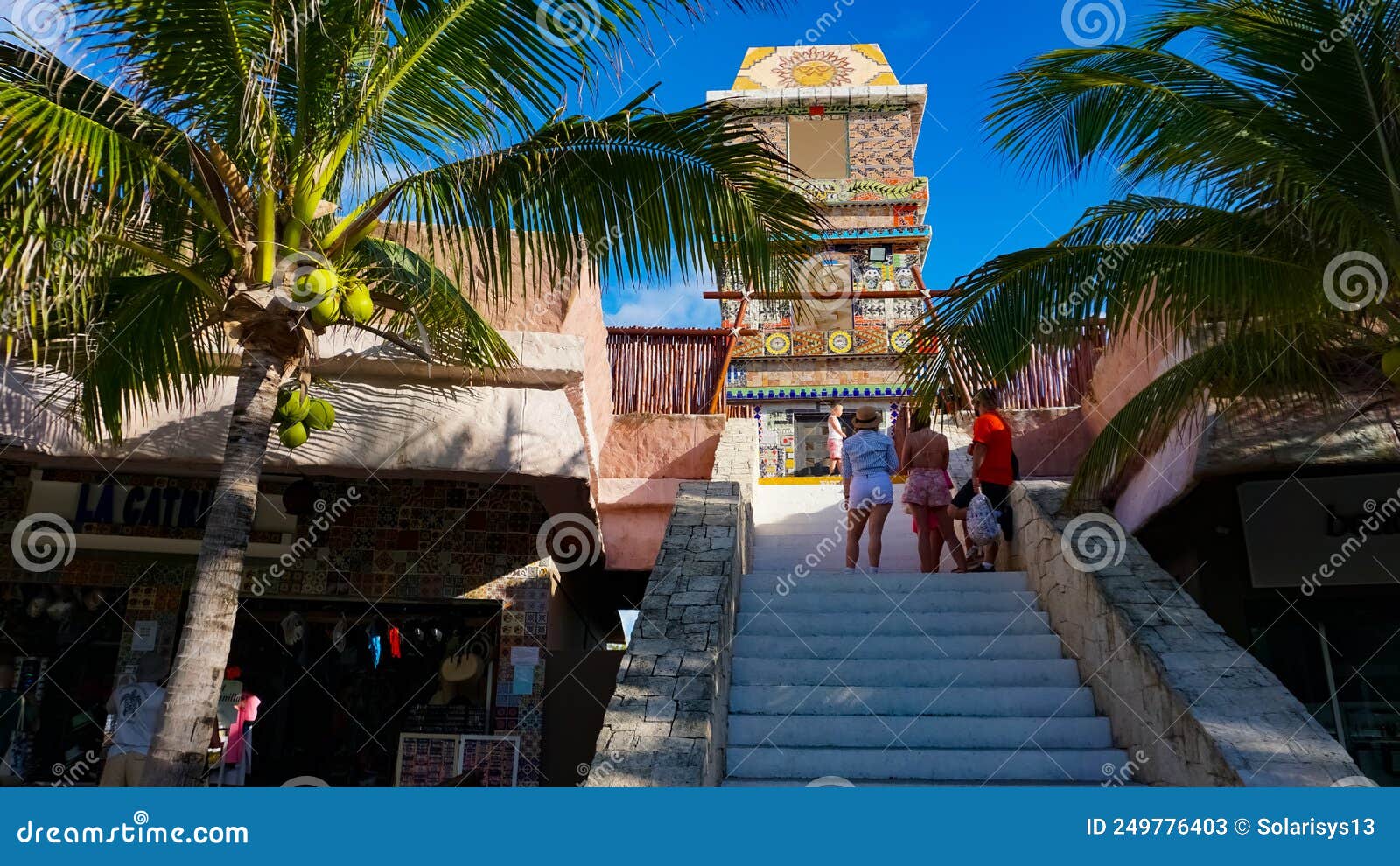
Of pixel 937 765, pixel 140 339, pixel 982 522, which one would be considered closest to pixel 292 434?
pixel 140 339

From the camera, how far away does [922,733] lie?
5.46 meters

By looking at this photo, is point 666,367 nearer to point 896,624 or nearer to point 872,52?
point 896,624

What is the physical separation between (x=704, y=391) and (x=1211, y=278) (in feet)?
22.5

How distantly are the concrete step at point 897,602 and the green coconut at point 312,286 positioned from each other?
138 inches

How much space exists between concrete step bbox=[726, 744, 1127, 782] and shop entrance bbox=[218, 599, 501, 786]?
479 centimetres

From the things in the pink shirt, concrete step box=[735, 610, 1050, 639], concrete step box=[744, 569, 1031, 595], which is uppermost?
concrete step box=[744, 569, 1031, 595]

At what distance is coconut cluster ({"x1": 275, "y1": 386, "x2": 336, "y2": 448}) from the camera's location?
602 cm

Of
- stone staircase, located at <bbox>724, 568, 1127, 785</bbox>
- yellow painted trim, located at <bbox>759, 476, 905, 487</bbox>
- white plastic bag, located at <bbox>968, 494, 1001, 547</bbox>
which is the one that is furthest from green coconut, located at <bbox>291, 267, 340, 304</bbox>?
yellow painted trim, located at <bbox>759, 476, 905, 487</bbox>

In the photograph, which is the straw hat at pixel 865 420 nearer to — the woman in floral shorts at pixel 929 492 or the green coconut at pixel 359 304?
the woman in floral shorts at pixel 929 492

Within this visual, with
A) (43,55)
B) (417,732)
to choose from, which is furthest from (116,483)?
(43,55)

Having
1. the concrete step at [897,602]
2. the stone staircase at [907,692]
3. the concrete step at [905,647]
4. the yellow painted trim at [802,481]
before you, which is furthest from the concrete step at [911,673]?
the yellow painted trim at [802,481]

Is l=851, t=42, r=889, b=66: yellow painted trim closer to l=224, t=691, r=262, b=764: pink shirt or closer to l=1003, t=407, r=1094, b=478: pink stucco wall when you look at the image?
l=1003, t=407, r=1094, b=478: pink stucco wall

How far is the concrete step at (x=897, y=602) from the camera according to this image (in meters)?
6.88

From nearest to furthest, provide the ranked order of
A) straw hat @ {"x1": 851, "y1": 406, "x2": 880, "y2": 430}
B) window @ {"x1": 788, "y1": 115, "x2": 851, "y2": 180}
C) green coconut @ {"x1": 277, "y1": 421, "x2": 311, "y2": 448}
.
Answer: green coconut @ {"x1": 277, "y1": 421, "x2": 311, "y2": 448}
straw hat @ {"x1": 851, "y1": 406, "x2": 880, "y2": 430}
window @ {"x1": 788, "y1": 115, "x2": 851, "y2": 180}
